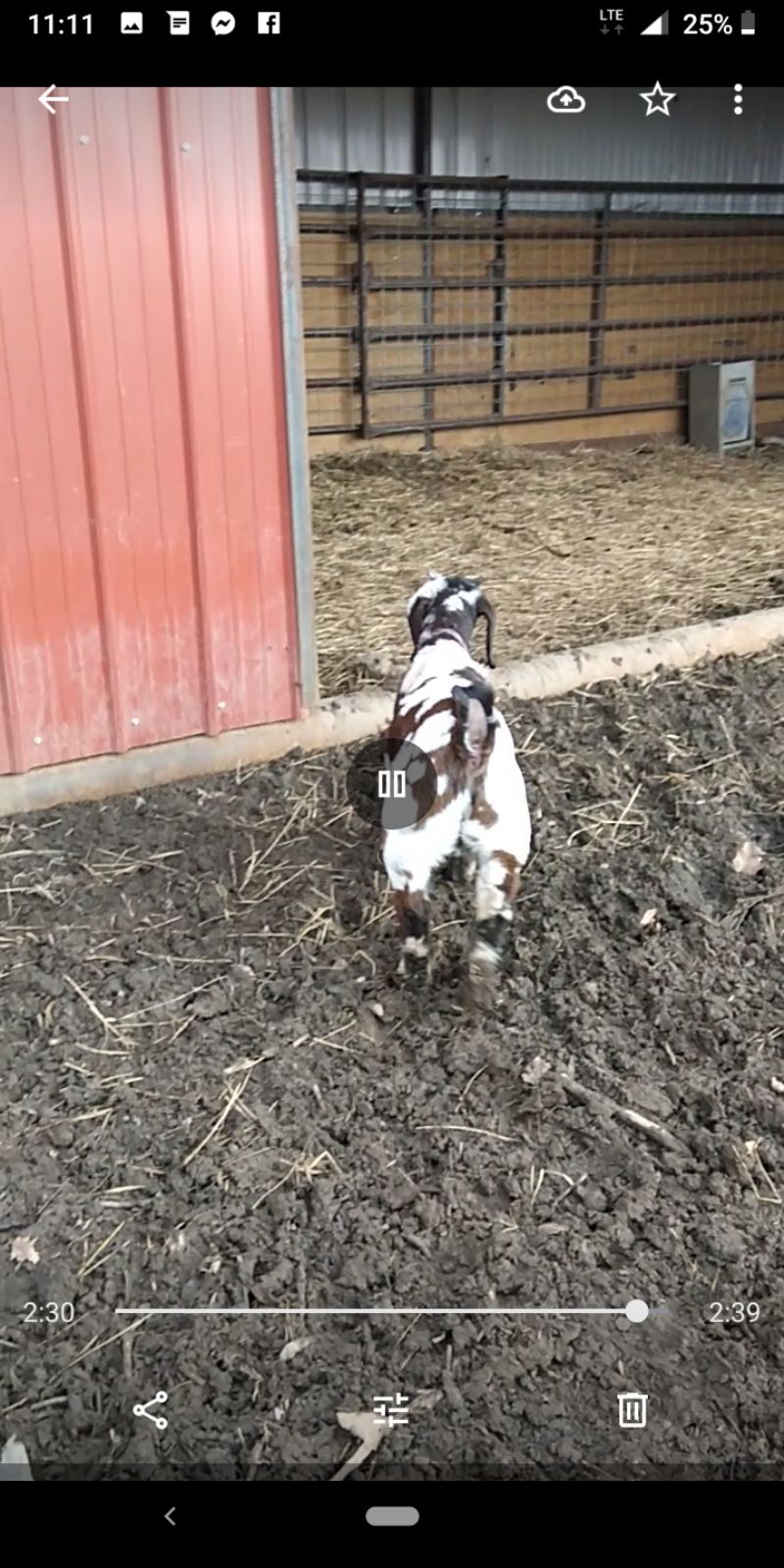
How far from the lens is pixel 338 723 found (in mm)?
3887

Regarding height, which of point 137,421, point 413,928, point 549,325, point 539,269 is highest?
point 539,269

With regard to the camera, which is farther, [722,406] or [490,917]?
[722,406]

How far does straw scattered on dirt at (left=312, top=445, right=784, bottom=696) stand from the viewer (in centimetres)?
482

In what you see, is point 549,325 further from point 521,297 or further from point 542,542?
point 542,542

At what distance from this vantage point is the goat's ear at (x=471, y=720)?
2.59 meters

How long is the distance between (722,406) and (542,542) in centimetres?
465

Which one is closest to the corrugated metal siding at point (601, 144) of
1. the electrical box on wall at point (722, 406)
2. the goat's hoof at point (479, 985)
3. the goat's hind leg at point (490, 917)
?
the electrical box on wall at point (722, 406)

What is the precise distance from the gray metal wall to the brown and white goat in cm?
686

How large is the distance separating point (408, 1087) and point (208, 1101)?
0.40m

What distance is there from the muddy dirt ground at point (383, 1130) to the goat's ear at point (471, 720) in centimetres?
60
